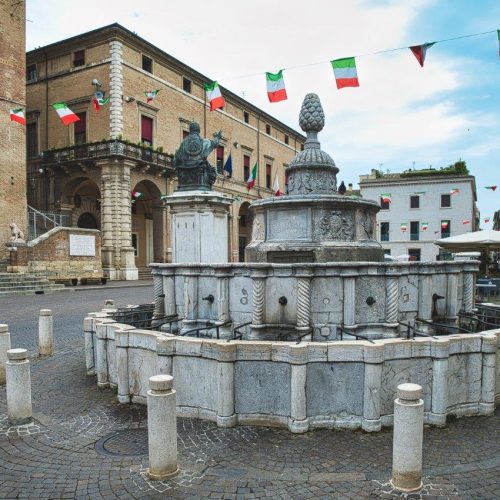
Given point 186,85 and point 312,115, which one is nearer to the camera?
point 312,115

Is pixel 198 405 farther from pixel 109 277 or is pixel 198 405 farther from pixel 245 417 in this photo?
pixel 109 277

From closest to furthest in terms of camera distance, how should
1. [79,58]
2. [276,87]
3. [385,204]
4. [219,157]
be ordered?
1. [276,87]
2. [79,58]
3. [219,157]
4. [385,204]

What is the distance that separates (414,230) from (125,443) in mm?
45522

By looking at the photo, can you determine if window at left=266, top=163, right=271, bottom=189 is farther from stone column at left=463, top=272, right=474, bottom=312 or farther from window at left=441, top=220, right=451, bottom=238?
stone column at left=463, top=272, right=474, bottom=312

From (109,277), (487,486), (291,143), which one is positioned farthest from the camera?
(291,143)

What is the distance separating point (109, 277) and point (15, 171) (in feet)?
28.0

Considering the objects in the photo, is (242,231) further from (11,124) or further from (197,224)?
(197,224)

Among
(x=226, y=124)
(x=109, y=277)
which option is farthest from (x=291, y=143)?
(x=109, y=277)

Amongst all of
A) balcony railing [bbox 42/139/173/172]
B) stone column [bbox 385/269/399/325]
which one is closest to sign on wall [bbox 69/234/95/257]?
balcony railing [bbox 42/139/173/172]

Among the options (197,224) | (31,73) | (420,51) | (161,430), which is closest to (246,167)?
(31,73)

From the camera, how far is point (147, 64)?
33344 millimetres

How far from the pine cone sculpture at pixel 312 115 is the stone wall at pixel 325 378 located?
18.8 feet

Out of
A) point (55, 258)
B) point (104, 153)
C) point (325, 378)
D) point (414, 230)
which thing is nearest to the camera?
point (325, 378)

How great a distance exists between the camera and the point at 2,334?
22.7 ft
